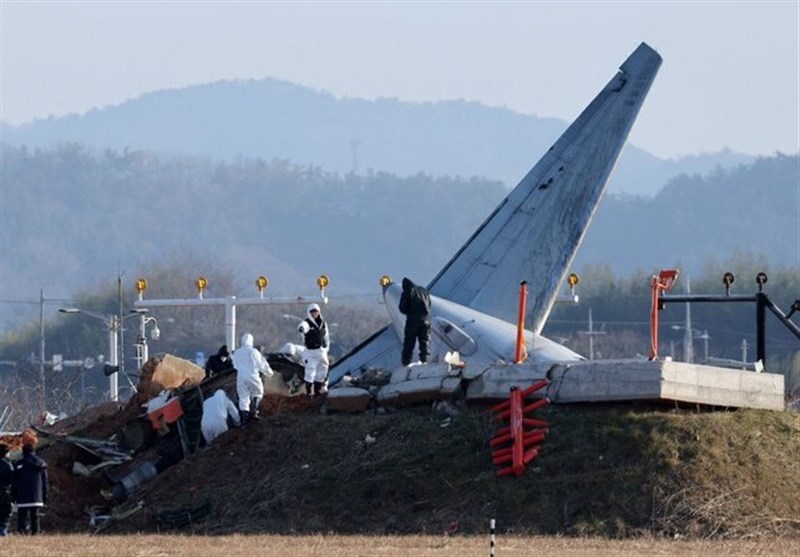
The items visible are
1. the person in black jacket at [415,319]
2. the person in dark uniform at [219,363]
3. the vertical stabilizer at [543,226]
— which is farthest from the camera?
the vertical stabilizer at [543,226]

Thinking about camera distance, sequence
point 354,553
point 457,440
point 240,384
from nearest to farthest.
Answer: point 354,553
point 457,440
point 240,384

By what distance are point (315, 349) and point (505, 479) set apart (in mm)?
7009

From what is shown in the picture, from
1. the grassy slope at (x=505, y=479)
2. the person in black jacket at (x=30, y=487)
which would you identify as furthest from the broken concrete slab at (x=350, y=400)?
the person in black jacket at (x=30, y=487)

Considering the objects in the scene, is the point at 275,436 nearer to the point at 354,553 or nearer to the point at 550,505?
the point at 550,505

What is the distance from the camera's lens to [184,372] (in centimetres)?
4250

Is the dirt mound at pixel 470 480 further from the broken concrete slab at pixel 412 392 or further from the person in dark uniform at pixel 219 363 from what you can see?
the person in dark uniform at pixel 219 363

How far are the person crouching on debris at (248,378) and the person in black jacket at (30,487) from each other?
4.63 metres

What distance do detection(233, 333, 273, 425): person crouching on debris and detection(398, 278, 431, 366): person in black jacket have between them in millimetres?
2479

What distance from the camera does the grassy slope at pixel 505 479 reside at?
3109 cm

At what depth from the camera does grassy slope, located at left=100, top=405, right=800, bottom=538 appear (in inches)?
1224

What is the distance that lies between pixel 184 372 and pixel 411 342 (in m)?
6.44

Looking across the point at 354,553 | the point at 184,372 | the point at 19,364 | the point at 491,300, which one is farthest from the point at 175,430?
the point at 19,364

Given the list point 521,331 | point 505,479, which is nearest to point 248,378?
point 521,331

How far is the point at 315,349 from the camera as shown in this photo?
38625 millimetres
